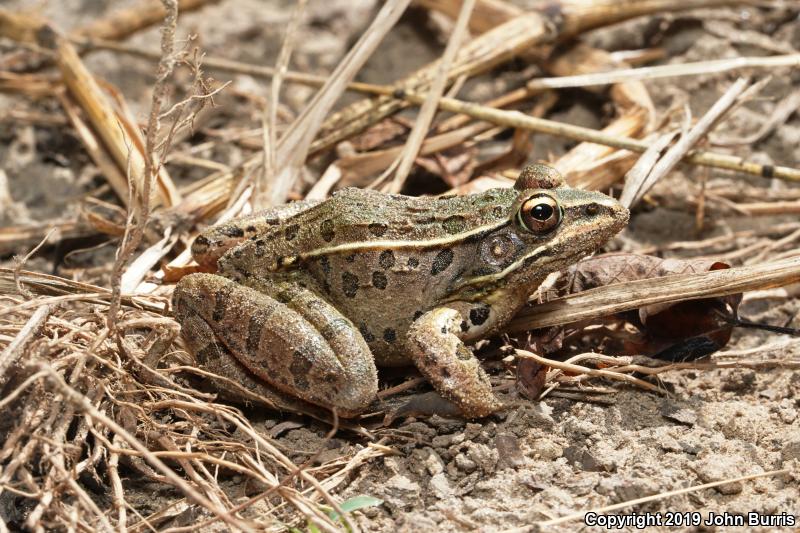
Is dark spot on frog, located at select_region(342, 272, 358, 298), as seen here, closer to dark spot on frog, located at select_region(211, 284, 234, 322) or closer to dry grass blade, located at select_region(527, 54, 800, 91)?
dark spot on frog, located at select_region(211, 284, 234, 322)

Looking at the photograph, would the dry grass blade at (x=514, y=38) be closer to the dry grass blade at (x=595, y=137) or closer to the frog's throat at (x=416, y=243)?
the dry grass blade at (x=595, y=137)

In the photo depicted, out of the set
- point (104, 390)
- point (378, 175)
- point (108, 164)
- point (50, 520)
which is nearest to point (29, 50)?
point (108, 164)

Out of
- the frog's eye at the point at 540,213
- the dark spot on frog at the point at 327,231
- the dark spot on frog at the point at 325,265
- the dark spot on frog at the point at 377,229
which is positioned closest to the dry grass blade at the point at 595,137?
the frog's eye at the point at 540,213

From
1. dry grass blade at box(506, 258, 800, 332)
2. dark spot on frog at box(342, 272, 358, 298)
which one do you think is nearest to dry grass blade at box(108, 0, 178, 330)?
dark spot on frog at box(342, 272, 358, 298)

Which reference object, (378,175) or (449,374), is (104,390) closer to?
(449,374)

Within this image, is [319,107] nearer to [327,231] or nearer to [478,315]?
[327,231]

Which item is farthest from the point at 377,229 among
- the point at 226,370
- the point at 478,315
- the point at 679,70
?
the point at 679,70
